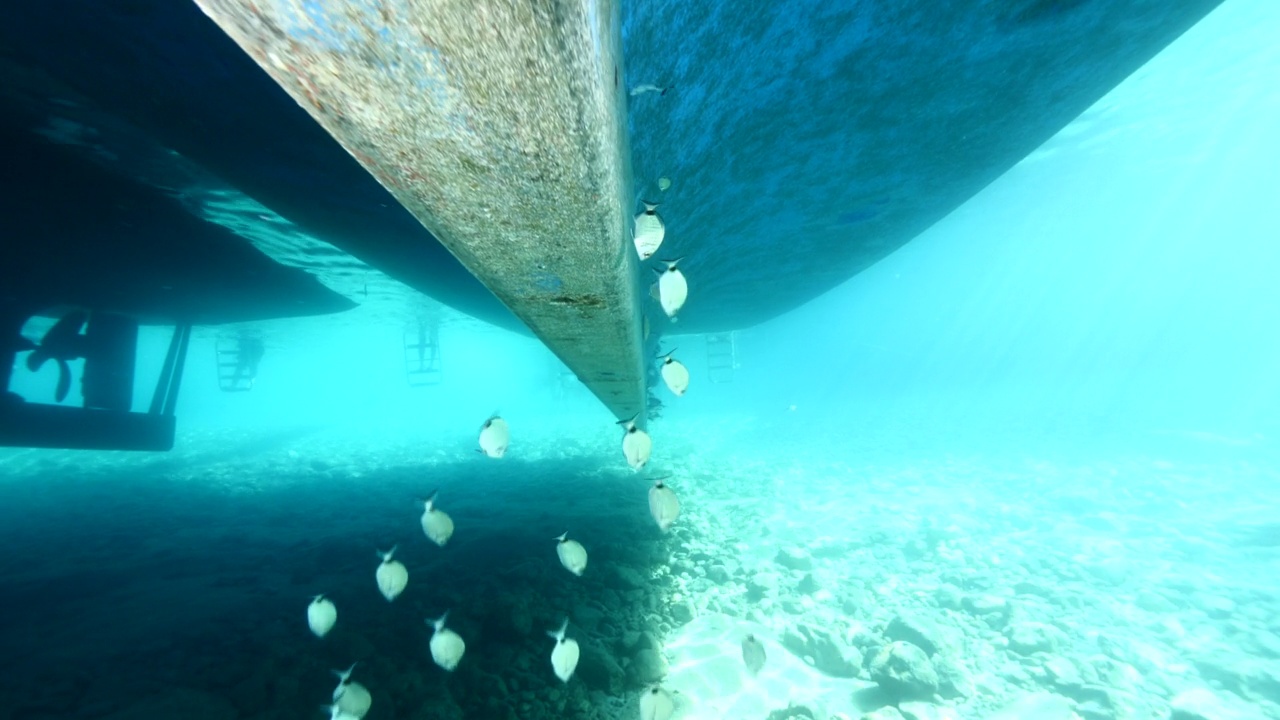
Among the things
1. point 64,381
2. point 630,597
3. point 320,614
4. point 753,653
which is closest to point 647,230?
point 753,653

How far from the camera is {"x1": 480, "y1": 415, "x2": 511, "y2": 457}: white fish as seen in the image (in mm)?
5332

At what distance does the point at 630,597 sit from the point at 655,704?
243cm

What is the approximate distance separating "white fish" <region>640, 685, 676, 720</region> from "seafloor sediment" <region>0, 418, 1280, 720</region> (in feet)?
1.52

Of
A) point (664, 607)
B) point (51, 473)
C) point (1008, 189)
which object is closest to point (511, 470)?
point (664, 607)

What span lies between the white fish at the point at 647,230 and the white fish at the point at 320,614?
4.84m

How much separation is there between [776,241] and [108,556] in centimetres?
1378

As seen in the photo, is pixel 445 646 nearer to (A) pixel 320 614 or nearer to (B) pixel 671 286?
(A) pixel 320 614

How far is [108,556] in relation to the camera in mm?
8344

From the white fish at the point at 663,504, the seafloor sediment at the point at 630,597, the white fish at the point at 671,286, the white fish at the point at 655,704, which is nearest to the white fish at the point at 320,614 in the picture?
the seafloor sediment at the point at 630,597

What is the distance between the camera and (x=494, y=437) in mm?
5430

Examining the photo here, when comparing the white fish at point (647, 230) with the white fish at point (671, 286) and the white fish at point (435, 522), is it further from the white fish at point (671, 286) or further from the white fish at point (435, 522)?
the white fish at point (435, 522)

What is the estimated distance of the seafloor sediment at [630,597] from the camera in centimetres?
474

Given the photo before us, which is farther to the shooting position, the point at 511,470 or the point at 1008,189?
the point at 1008,189

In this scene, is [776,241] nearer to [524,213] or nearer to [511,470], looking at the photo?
[524,213]
